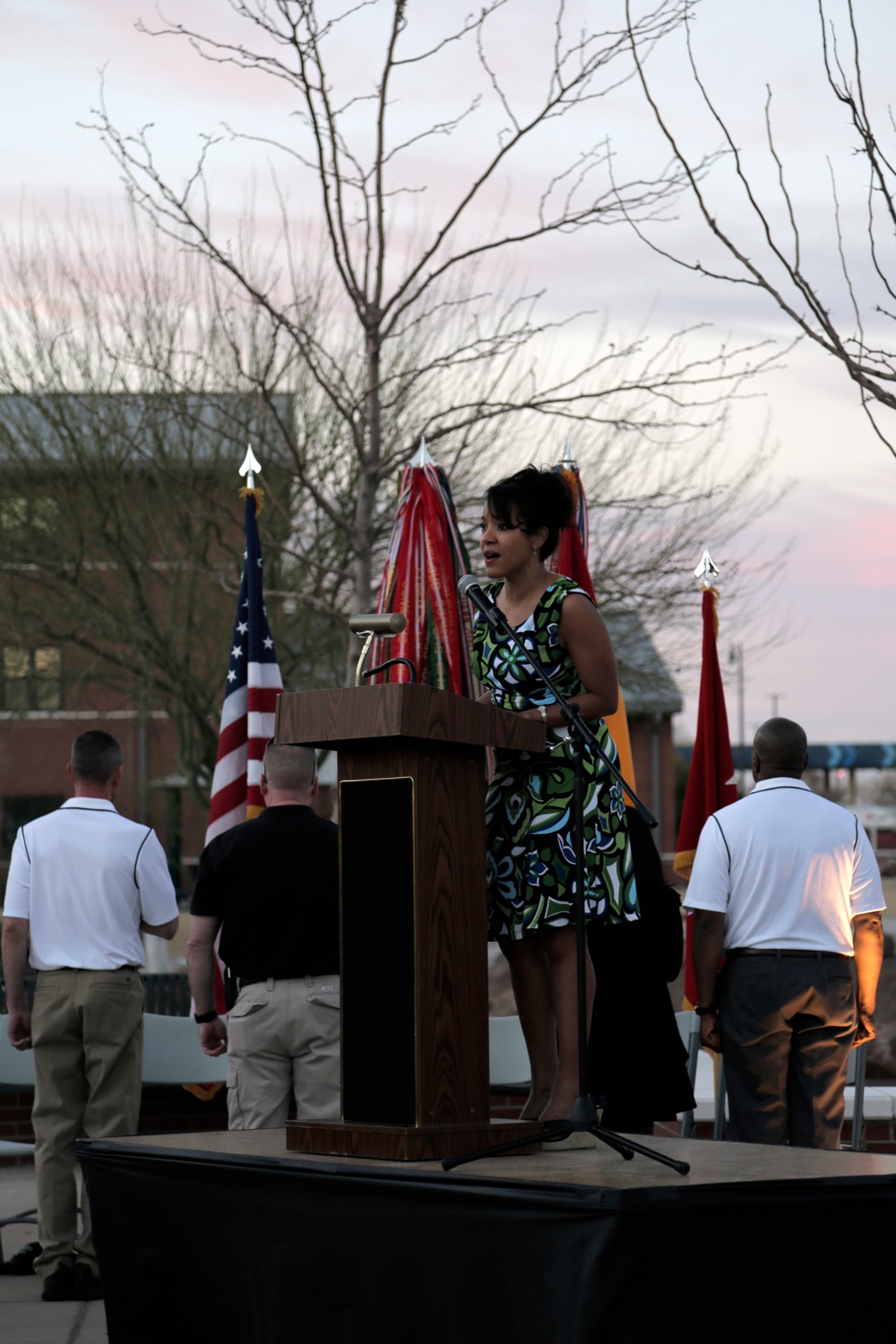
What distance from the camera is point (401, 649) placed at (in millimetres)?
6848

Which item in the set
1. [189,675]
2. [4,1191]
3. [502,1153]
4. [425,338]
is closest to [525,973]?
[502,1153]

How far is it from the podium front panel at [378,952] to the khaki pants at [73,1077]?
98.1 inches

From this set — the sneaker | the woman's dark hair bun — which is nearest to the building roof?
the sneaker


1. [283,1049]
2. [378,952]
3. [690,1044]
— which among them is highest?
[378,952]

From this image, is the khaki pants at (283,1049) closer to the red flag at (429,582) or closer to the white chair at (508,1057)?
the red flag at (429,582)

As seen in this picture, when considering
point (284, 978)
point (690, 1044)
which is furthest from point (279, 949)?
point (690, 1044)

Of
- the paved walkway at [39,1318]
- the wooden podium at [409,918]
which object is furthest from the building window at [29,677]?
the wooden podium at [409,918]

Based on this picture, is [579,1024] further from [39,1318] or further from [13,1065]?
[13,1065]

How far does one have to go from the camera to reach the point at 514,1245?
3566 millimetres

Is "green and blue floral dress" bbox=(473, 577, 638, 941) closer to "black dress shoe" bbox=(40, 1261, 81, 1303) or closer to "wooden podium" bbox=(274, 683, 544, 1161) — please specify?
"wooden podium" bbox=(274, 683, 544, 1161)

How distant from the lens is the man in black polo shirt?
5992mm

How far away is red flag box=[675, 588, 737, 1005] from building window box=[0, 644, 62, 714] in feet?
43.3

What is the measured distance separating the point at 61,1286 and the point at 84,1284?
0.10 meters

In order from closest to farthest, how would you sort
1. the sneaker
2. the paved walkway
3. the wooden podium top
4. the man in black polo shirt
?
the wooden podium top
the paved walkway
the man in black polo shirt
the sneaker
